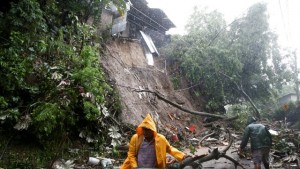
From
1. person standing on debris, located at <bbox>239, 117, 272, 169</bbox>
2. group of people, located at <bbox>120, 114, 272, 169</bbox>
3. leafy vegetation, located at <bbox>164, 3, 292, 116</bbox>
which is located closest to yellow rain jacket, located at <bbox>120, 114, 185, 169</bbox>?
group of people, located at <bbox>120, 114, 272, 169</bbox>

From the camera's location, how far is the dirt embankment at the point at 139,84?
36.1 feet

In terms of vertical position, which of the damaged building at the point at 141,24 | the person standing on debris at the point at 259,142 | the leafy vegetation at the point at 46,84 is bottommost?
the person standing on debris at the point at 259,142

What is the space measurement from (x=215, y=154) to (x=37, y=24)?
19.6 ft

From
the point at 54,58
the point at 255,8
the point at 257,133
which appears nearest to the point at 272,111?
the point at 255,8

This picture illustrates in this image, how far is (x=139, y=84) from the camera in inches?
510

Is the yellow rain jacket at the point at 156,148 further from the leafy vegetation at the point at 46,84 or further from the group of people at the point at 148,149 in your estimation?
the leafy vegetation at the point at 46,84

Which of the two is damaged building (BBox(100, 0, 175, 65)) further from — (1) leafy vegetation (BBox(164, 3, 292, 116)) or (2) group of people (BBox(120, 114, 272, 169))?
(2) group of people (BBox(120, 114, 272, 169))

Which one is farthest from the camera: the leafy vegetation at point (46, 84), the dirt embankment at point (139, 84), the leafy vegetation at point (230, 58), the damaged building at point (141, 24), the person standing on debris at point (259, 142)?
the leafy vegetation at point (230, 58)

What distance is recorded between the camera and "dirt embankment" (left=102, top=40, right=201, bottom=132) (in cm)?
1100

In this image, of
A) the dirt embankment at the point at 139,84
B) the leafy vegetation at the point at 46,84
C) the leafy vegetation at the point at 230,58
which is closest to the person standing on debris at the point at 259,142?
the leafy vegetation at the point at 46,84

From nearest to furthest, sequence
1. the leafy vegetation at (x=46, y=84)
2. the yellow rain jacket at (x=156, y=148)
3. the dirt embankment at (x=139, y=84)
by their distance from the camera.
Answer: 1. the yellow rain jacket at (x=156, y=148)
2. the leafy vegetation at (x=46, y=84)
3. the dirt embankment at (x=139, y=84)

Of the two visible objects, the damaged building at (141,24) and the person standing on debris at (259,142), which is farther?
the damaged building at (141,24)

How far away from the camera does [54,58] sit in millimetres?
8305

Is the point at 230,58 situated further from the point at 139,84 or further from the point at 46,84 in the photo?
the point at 46,84
